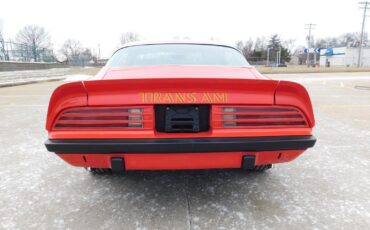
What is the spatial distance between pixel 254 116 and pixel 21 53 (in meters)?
22.2

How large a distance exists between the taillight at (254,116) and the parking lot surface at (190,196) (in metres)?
0.75

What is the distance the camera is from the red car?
2059 mm

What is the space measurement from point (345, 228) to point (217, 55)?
2002 mm

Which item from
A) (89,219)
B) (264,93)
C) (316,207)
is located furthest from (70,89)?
(316,207)

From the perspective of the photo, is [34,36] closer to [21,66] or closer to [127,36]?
[127,36]

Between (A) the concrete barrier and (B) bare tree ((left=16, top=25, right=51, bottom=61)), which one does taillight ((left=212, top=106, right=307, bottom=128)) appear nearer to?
(A) the concrete barrier

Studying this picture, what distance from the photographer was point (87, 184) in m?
2.93

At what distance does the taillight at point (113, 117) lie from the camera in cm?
210

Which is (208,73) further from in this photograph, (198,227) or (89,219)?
(89,219)

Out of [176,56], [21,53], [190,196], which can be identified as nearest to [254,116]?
[190,196]

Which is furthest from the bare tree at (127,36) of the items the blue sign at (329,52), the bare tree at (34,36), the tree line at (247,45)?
the blue sign at (329,52)

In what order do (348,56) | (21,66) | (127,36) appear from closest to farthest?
(21,66)
(348,56)
(127,36)

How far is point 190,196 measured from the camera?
263cm

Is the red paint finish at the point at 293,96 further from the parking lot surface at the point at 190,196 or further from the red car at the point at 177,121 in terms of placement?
the parking lot surface at the point at 190,196
